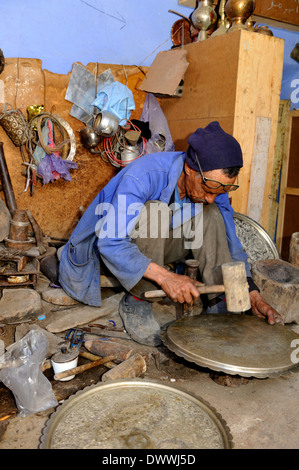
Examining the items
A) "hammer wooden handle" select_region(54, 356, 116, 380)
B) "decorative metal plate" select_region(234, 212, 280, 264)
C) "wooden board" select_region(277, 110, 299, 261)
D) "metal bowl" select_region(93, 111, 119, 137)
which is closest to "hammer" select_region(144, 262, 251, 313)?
"hammer wooden handle" select_region(54, 356, 116, 380)

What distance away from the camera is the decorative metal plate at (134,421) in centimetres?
164

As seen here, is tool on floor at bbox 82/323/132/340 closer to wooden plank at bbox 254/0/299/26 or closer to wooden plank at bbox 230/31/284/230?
wooden plank at bbox 230/31/284/230

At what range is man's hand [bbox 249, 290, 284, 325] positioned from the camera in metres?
2.47

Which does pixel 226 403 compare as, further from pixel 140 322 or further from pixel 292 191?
pixel 292 191

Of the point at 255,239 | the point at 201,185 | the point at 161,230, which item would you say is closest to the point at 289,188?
the point at 255,239

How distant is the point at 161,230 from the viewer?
8.59 feet

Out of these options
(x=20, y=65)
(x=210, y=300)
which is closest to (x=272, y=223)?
(x=210, y=300)

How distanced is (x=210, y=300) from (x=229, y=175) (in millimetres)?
920

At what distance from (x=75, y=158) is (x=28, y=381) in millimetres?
3406

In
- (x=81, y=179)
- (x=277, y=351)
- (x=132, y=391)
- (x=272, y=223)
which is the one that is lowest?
(x=132, y=391)

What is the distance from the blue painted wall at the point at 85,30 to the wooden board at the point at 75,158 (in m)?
0.13

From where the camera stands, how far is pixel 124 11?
15.8 feet

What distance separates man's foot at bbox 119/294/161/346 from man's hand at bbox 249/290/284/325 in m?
0.68
